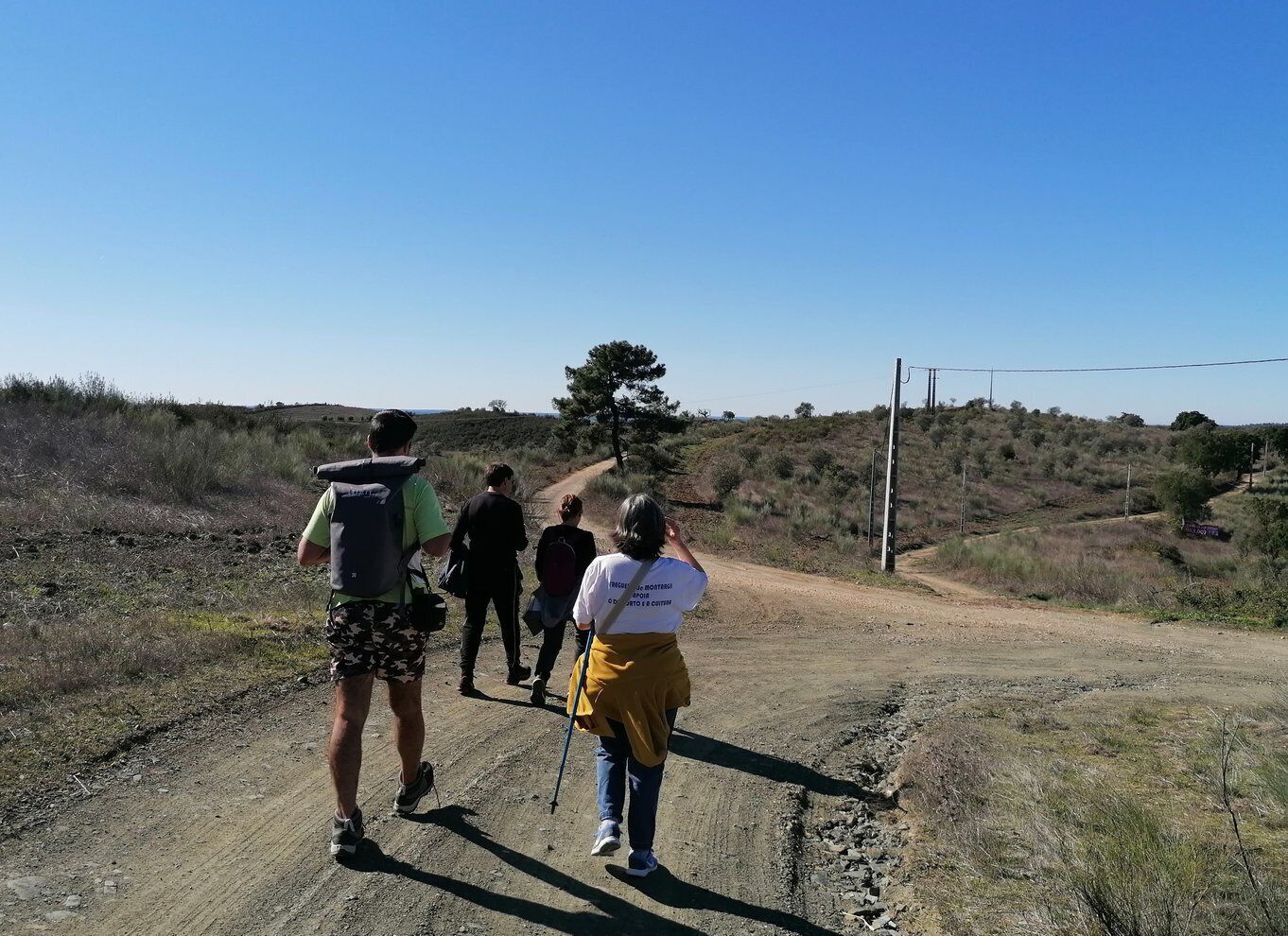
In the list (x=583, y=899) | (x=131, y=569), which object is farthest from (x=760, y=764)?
(x=131, y=569)

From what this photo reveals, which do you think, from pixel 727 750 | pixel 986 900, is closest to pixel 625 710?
pixel 986 900

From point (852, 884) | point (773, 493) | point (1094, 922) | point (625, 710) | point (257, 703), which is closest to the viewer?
point (1094, 922)

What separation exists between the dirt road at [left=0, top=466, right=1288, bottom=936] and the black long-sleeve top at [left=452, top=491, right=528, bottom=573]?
3.71ft

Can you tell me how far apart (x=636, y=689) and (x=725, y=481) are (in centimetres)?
3099

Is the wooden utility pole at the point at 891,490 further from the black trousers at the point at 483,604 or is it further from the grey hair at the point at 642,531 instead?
the grey hair at the point at 642,531

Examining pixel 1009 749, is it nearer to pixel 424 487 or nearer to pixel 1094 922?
pixel 1094 922

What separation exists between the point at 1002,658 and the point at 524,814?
7.39 meters

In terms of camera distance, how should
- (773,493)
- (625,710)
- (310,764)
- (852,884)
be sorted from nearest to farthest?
(625,710)
(852,884)
(310,764)
(773,493)

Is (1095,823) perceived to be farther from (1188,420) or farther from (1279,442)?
(1188,420)

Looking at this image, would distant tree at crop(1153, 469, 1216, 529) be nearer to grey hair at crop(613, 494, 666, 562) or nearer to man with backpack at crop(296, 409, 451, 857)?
grey hair at crop(613, 494, 666, 562)

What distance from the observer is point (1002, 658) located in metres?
9.84

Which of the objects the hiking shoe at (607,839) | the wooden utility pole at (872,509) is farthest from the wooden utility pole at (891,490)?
the hiking shoe at (607,839)

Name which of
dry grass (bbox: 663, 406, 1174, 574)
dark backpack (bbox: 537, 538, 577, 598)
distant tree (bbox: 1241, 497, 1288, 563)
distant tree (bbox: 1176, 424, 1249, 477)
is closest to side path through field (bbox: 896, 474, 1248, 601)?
dry grass (bbox: 663, 406, 1174, 574)

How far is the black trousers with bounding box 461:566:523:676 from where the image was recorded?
646 centimetres
